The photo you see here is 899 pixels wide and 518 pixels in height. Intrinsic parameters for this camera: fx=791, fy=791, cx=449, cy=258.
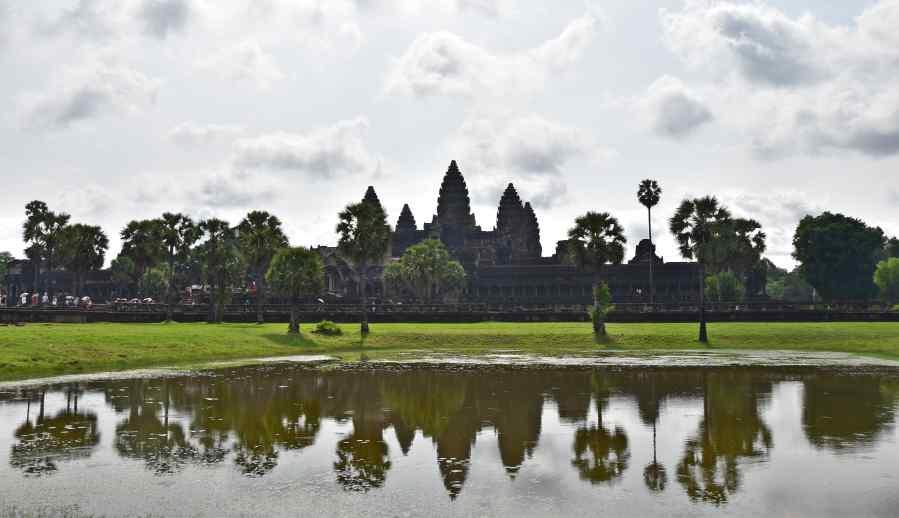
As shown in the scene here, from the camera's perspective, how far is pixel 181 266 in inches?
5630

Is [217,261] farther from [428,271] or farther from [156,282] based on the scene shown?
[156,282]

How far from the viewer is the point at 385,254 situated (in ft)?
198

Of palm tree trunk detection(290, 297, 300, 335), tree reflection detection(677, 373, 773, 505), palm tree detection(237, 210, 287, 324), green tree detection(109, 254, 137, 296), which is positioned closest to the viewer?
tree reflection detection(677, 373, 773, 505)

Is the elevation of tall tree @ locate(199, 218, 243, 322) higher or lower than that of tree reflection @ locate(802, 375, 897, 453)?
higher

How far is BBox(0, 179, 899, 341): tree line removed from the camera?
55.4 metres

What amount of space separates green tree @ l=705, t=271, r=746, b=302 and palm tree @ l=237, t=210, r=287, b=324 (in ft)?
189

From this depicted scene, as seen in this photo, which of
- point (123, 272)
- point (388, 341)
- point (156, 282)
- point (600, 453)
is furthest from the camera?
point (123, 272)

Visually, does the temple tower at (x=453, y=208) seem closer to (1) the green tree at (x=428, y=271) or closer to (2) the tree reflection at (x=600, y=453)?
(1) the green tree at (x=428, y=271)

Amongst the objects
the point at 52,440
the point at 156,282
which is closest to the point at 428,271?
the point at 156,282

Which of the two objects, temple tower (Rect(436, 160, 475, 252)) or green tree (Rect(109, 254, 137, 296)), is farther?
temple tower (Rect(436, 160, 475, 252))

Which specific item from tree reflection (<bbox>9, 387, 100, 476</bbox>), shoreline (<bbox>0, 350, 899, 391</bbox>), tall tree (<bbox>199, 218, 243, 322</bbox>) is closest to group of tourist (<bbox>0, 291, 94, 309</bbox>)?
tall tree (<bbox>199, 218, 243, 322</bbox>)

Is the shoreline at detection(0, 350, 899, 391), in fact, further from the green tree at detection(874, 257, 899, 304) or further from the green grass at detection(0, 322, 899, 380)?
the green tree at detection(874, 257, 899, 304)

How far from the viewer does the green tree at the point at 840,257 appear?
104456mm

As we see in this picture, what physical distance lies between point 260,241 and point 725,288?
6255 centimetres
